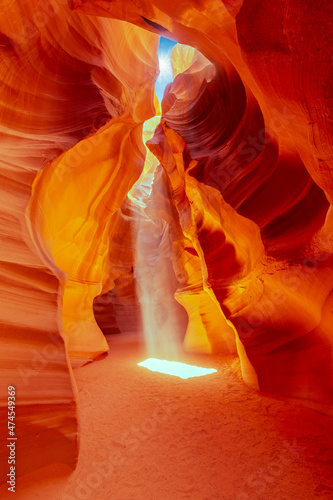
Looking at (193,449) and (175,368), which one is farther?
(175,368)

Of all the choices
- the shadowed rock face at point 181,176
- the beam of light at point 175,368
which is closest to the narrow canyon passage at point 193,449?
the shadowed rock face at point 181,176

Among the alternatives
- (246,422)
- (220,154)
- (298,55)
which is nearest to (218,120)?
(220,154)

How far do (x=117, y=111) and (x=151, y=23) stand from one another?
1778 millimetres

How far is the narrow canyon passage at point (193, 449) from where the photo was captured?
2.58 m

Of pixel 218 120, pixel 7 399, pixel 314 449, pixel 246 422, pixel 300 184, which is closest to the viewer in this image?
pixel 7 399

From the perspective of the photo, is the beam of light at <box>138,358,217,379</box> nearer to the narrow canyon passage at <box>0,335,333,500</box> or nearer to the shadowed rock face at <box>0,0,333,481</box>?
the narrow canyon passage at <box>0,335,333,500</box>

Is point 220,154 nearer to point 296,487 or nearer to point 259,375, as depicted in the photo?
point 259,375

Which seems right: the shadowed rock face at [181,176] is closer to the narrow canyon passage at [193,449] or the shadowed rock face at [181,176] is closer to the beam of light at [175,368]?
the narrow canyon passage at [193,449]

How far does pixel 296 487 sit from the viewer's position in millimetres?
2611

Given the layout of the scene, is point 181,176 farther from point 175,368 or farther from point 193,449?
point 193,449

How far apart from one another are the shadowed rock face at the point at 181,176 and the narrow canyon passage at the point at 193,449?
32cm

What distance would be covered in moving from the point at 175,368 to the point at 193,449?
3658 millimetres

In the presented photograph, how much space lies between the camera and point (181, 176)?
9.08m

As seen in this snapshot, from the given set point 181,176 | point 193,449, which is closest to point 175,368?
point 193,449
